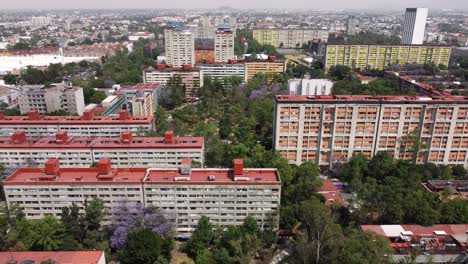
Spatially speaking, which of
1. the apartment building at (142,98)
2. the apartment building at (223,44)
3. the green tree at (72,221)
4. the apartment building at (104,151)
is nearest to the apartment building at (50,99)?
the apartment building at (142,98)

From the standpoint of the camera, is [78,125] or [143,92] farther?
[143,92]

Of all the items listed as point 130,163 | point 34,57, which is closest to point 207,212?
point 130,163

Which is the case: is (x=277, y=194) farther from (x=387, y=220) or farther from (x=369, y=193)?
(x=387, y=220)

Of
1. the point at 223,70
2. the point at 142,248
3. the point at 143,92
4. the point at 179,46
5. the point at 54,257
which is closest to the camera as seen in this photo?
the point at 54,257

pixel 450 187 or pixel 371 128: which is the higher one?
pixel 371 128

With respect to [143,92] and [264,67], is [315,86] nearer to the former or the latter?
[143,92]

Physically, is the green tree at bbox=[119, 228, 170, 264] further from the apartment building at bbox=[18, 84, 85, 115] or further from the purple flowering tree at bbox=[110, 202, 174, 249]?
the apartment building at bbox=[18, 84, 85, 115]

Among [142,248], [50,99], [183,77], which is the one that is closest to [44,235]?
[142,248]
